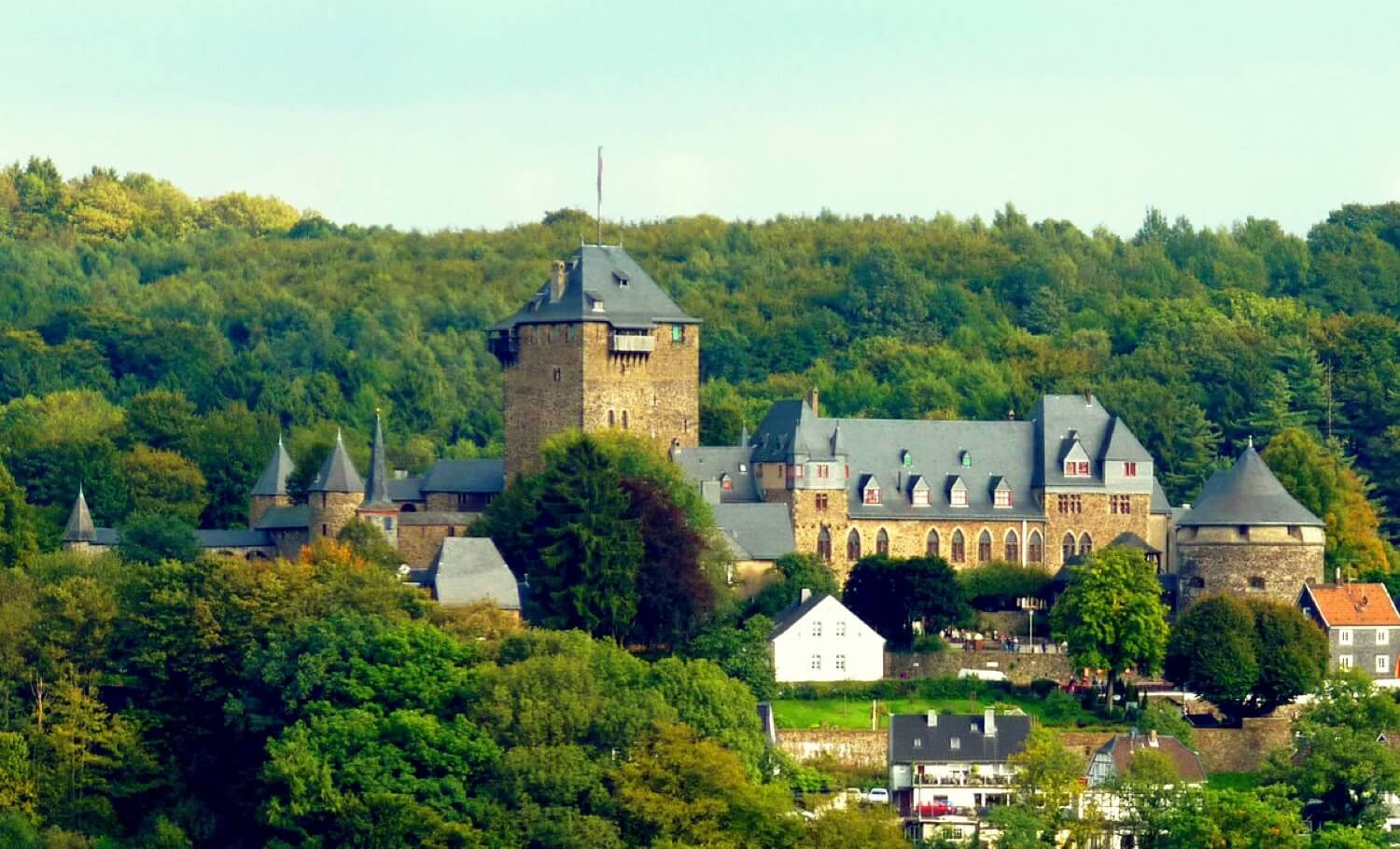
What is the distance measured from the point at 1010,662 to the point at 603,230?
58.2m

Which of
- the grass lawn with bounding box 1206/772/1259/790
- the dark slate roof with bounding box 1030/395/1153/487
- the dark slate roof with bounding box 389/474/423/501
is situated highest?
the dark slate roof with bounding box 1030/395/1153/487

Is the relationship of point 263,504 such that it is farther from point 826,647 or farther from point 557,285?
point 826,647

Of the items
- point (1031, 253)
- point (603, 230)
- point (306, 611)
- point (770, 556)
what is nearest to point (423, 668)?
point (306, 611)

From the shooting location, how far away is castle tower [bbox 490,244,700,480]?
7975 centimetres

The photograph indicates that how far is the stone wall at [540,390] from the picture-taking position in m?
79.7

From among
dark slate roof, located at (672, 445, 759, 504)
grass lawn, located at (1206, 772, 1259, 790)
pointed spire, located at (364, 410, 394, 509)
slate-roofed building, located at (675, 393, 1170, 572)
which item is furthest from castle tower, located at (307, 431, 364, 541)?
grass lawn, located at (1206, 772, 1259, 790)

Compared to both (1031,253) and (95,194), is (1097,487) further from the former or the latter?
(95,194)

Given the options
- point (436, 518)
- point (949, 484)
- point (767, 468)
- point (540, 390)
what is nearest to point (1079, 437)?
point (949, 484)

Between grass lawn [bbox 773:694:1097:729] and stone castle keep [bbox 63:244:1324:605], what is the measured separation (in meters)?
6.39

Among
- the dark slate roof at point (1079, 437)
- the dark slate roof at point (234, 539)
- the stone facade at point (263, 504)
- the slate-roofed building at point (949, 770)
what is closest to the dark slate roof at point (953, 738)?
the slate-roofed building at point (949, 770)

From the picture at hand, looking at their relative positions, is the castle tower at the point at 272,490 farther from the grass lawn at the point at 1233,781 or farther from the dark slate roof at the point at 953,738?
the grass lawn at the point at 1233,781

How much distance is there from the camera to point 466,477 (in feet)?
267

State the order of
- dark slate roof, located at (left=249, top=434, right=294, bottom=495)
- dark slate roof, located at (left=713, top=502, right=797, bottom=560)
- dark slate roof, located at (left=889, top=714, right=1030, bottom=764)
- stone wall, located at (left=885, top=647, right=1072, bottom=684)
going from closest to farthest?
1. dark slate roof, located at (left=889, top=714, right=1030, bottom=764)
2. stone wall, located at (left=885, top=647, right=1072, bottom=684)
3. dark slate roof, located at (left=713, top=502, right=797, bottom=560)
4. dark slate roof, located at (left=249, top=434, right=294, bottom=495)

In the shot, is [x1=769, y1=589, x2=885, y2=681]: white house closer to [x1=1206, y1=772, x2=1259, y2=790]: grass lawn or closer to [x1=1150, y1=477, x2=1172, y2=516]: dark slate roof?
[x1=1206, y1=772, x2=1259, y2=790]: grass lawn
